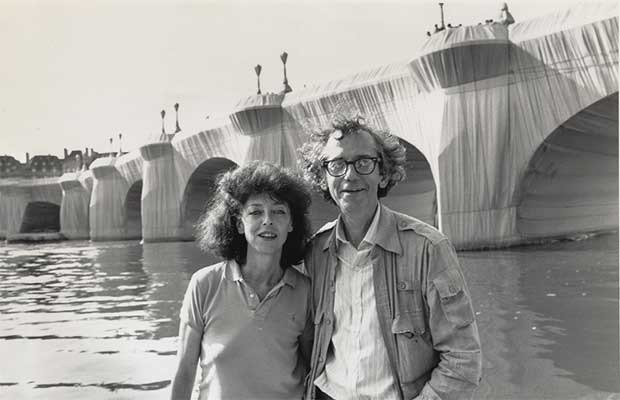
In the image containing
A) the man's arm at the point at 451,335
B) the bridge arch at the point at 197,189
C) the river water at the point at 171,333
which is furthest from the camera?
the bridge arch at the point at 197,189

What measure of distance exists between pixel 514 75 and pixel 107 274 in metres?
12.0

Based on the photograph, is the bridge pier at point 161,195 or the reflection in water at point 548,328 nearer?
the reflection in water at point 548,328

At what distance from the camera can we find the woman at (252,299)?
2.33 m

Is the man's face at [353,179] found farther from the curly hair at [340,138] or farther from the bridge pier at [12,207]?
the bridge pier at [12,207]

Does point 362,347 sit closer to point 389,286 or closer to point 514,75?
point 389,286

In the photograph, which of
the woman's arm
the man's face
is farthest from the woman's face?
the woman's arm

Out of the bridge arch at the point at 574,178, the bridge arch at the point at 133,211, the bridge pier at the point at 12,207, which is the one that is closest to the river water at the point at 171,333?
the bridge arch at the point at 574,178

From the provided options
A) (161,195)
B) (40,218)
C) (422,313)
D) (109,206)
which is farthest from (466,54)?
(40,218)

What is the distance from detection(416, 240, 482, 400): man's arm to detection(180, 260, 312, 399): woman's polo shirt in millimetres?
589

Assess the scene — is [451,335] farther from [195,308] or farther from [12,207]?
[12,207]

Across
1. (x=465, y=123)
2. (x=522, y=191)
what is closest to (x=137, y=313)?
(x=465, y=123)

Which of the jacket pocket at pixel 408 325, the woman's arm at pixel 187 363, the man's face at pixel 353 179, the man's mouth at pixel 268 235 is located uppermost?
the man's face at pixel 353 179

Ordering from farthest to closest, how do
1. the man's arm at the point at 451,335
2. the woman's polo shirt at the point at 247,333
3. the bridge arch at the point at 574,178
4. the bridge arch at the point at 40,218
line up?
1. the bridge arch at the point at 40,218
2. the bridge arch at the point at 574,178
3. the woman's polo shirt at the point at 247,333
4. the man's arm at the point at 451,335

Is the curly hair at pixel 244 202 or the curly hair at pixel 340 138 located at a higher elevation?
the curly hair at pixel 340 138
